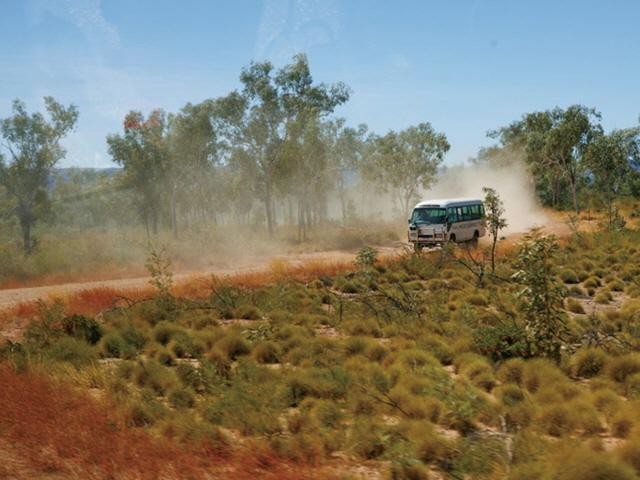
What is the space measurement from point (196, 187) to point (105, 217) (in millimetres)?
35350

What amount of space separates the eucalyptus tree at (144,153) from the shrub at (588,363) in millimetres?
39599

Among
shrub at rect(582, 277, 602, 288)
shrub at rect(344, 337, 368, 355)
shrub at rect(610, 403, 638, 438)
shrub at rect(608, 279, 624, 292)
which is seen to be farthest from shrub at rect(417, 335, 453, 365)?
shrub at rect(608, 279, 624, 292)

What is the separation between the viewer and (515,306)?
558 inches

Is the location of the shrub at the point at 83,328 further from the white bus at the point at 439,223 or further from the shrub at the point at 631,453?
the white bus at the point at 439,223

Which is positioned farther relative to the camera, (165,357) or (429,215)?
(429,215)

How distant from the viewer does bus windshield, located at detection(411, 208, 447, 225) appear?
26.9 metres

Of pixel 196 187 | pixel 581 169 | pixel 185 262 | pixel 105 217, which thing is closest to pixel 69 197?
pixel 105 217

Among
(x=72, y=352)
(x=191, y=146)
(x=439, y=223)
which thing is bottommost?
(x=72, y=352)

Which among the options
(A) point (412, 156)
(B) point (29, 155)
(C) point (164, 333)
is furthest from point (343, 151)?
(C) point (164, 333)

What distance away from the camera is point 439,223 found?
2677 centimetres

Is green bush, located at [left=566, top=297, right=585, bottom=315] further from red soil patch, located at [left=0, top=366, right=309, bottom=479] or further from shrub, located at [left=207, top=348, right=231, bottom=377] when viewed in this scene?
red soil patch, located at [left=0, top=366, right=309, bottom=479]

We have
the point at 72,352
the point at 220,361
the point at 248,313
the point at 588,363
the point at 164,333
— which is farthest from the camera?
the point at 248,313

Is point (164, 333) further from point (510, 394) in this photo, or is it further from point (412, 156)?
point (412, 156)

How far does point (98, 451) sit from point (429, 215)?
22.6 m
